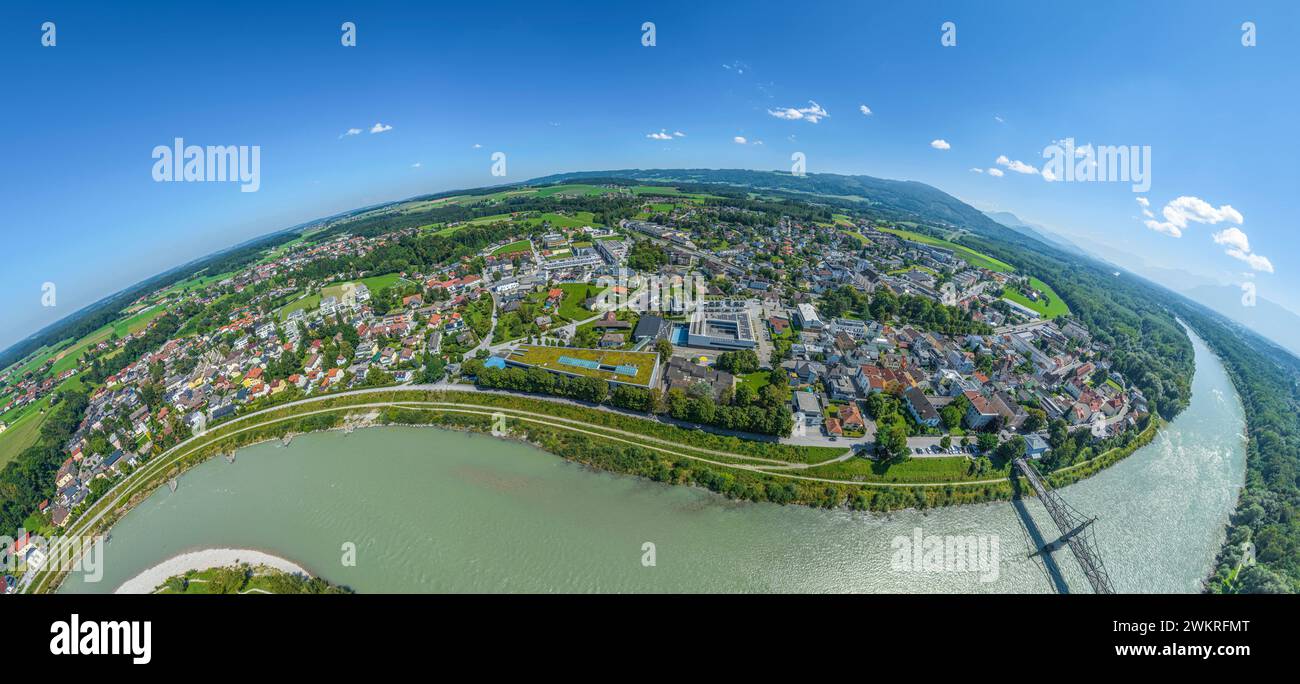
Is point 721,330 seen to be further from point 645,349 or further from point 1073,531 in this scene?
point 1073,531

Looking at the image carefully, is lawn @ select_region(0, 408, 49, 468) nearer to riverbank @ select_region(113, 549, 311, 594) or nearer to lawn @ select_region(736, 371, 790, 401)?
riverbank @ select_region(113, 549, 311, 594)

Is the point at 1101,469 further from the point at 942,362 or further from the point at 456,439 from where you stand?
the point at 456,439

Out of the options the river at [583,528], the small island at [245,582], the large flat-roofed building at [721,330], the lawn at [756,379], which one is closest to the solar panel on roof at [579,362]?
the river at [583,528]

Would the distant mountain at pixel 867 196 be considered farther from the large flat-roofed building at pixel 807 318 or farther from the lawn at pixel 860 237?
the large flat-roofed building at pixel 807 318

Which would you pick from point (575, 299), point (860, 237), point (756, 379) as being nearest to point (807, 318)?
point (756, 379)

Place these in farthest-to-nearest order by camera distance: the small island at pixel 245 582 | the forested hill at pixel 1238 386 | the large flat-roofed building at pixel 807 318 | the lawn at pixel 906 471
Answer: the large flat-roofed building at pixel 807 318 → the lawn at pixel 906 471 → the forested hill at pixel 1238 386 → the small island at pixel 245 582

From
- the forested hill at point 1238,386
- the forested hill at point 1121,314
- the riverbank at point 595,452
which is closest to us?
the forested hill at point 1238,386
